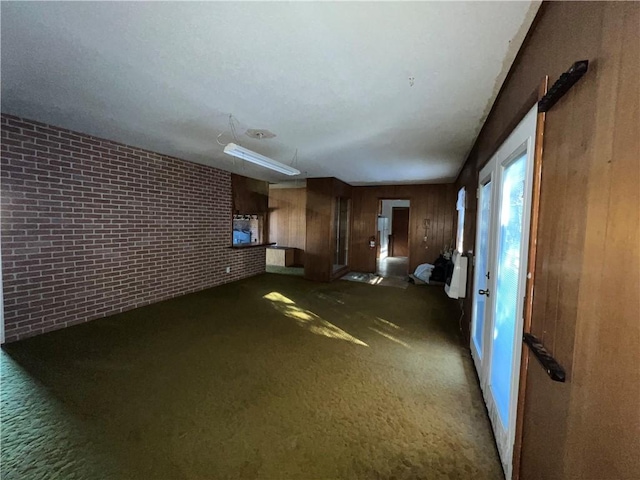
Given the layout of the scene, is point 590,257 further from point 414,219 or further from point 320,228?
point 414,219

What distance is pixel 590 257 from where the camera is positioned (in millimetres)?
875

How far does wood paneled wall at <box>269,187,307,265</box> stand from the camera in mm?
8781

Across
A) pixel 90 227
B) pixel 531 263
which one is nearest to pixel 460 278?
pixel 531 263

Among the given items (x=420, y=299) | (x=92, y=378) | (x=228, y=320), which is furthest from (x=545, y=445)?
(x=420, y=299)

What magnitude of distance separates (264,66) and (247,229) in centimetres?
527

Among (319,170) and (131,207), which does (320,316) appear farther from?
(131,207)

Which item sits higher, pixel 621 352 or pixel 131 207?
pixel 131 207

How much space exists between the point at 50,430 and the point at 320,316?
9.44 ft

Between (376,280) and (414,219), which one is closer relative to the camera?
(376,280)

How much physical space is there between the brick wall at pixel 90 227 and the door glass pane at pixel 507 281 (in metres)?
4.71

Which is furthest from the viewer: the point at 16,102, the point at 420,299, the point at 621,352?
the point at 420,299

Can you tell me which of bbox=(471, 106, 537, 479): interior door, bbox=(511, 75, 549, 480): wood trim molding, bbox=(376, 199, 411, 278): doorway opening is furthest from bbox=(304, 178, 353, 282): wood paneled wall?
bbox=(376, 199, 411, 278): doorway opening

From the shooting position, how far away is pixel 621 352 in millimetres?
708

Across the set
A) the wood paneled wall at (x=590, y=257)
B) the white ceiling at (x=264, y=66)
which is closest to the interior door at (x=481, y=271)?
the white ceiling at (x=264, y=66)
